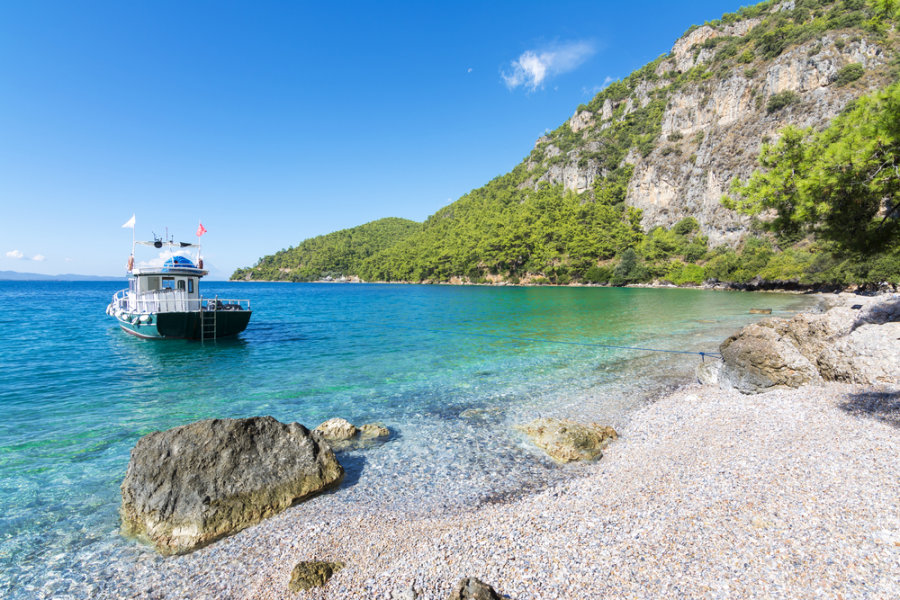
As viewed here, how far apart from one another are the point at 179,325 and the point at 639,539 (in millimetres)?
29216

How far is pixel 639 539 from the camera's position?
4984 mm

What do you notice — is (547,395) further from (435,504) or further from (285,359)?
(285,359)

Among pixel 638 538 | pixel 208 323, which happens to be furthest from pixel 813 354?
pixel 208 323

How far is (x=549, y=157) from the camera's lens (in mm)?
196125

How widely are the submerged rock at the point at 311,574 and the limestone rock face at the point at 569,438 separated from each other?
5.11 m

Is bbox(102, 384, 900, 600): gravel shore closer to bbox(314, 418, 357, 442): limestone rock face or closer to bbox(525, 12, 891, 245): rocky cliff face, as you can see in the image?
bbox(314, 418, 357, 442): limestone rock face

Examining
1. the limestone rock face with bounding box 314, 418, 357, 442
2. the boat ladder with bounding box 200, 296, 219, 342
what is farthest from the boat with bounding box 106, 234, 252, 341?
the limestone rock face with bounding box 314, 418, 357, 442

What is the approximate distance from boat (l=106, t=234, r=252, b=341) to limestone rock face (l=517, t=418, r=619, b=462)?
2467cm

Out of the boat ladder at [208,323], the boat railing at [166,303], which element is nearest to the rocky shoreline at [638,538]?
the boat railing at [166,303]

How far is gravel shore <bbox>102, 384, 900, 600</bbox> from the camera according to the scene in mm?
4207

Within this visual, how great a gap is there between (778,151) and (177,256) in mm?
32331

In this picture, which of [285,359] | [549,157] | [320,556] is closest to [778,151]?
[320,556]

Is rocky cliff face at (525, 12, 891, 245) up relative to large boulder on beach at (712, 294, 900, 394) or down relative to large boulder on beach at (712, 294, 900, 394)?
up

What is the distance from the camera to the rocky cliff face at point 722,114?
3644 inches
